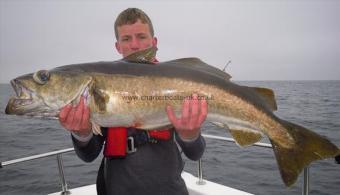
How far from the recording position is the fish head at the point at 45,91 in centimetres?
313

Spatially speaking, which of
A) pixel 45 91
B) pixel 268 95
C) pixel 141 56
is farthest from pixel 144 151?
pixel 268 95

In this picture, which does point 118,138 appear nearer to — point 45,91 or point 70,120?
point 70,120

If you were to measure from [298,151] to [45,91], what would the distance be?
2.75 metres

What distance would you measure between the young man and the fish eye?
35 centimetres

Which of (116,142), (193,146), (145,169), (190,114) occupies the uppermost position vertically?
(190,114)

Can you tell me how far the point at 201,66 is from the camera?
3676 millimetres

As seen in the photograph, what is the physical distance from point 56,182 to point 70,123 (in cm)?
1147

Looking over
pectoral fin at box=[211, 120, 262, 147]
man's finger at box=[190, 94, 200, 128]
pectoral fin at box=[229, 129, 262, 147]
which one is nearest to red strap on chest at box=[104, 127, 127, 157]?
man's finger at box=[190, 94, 200, 128]

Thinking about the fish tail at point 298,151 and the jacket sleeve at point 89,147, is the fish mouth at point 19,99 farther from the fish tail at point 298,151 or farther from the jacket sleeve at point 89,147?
the fish tail at point 298,151

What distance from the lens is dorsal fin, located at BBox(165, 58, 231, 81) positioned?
11.9 feet

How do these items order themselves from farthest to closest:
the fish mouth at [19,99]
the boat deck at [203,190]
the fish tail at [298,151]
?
the boat deck at [203,190] → the fish tail at [298,151] → the fish mouth at [19,99]

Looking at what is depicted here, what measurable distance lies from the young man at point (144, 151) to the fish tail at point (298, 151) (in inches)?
37.7

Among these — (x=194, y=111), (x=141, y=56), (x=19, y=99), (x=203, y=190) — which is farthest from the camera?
(x=203, y=190)

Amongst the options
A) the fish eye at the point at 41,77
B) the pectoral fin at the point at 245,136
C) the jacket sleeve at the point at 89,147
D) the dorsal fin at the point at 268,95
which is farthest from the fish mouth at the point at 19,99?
the dorsal fin at the point at 268,95
